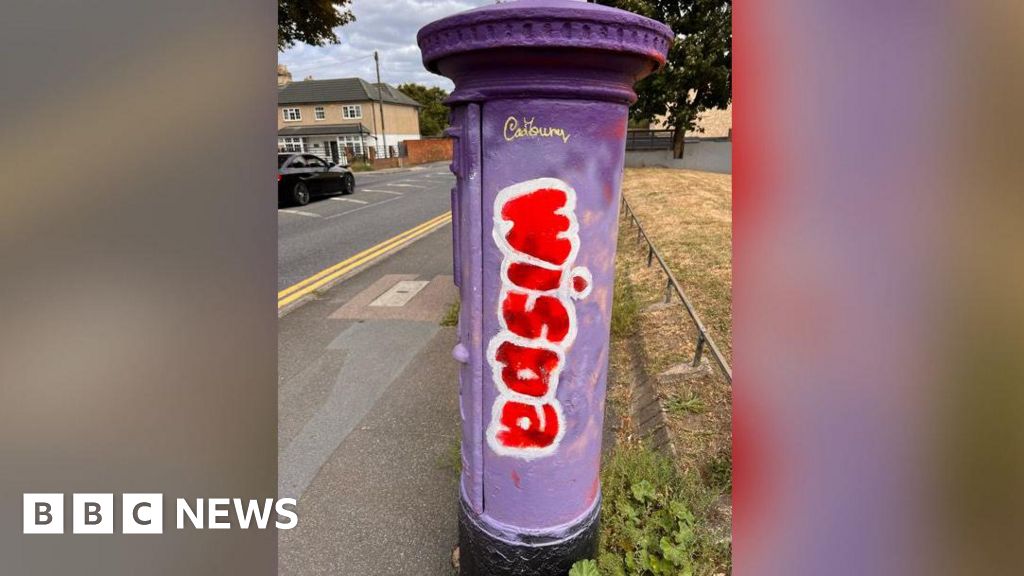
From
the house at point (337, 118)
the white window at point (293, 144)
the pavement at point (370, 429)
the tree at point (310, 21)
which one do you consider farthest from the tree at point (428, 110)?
the pavement at point (370, 429)

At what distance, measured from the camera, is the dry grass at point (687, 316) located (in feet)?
10.0

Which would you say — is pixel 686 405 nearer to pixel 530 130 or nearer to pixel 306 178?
pixel 530 130

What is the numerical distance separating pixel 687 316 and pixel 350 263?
533 cm

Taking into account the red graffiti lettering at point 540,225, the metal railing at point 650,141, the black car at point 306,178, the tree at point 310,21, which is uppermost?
the tree at point 310,21

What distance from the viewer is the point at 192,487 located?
154 centimetres

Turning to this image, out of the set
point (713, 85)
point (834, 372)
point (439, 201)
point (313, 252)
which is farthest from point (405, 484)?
point (713, 85)

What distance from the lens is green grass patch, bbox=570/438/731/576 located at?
7.65 ft

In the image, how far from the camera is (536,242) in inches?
70.1

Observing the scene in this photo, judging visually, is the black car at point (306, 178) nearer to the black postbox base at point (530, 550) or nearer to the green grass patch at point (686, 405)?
the green grass patch at point (686, 405)

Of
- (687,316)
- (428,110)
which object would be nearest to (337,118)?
(428,110)

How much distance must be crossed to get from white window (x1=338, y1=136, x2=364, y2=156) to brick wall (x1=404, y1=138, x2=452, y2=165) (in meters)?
6.72

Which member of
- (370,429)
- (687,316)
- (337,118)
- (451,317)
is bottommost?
(370,429)

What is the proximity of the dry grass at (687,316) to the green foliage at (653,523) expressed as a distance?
17 cm

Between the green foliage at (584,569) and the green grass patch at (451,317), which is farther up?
the green grass patch at (451,317)
